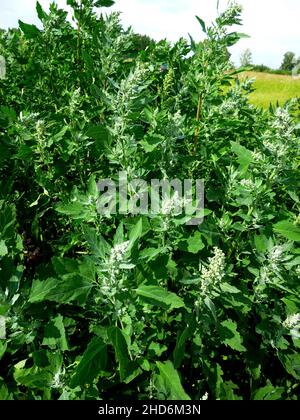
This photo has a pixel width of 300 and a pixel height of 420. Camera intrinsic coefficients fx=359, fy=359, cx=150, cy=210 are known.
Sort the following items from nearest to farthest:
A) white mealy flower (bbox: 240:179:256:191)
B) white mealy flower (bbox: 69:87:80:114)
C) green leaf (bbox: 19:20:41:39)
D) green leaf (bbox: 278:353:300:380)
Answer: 1. white mealy flower (bbox: 240:179:256:191)
2. green leaf (bbox: 278:353:300:380)
3. white mealy flower (bbox: 69:87:80:114)
4. green leaf (bbox: 19:20:41:39)

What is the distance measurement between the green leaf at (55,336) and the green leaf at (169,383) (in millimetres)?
497

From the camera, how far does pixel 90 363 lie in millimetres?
1554

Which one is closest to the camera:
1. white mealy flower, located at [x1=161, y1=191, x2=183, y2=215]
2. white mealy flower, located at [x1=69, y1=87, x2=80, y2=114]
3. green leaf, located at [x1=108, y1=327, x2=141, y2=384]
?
green leaf, located at [x1=108, y1=327, x2=141, y2=384]

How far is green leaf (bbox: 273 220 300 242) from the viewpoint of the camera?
2.00 metres

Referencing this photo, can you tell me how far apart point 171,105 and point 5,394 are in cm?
236

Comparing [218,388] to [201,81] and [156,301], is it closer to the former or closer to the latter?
[156,301]

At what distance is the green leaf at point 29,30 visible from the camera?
8.18 ft

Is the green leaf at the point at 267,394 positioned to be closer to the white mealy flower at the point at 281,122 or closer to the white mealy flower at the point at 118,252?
the white mealy flower at the point at 118,252

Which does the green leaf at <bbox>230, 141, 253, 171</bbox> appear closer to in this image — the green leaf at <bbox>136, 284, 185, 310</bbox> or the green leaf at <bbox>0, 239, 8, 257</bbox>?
the green leaf at <bbox>136, 284, 185, 310</bbox>

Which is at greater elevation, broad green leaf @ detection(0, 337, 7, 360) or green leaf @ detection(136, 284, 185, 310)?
green leaf @ detection(136, 284, 185, 310)

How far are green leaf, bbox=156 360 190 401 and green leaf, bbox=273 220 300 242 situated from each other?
943mm

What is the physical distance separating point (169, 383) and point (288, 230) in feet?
3.44

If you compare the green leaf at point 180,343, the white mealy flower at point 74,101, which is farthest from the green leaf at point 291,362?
the white mealy flower at point 74,101

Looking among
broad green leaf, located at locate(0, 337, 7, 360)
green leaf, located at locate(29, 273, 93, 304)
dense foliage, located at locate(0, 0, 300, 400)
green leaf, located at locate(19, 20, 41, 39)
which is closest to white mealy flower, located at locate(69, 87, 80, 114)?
dense foliage, located at locate(0, 0, 300, 400)
